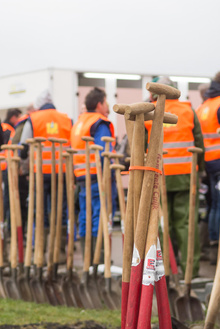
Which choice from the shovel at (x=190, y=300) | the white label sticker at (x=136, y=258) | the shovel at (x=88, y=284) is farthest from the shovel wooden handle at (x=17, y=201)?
the white label sticker at (x=136, y=258)

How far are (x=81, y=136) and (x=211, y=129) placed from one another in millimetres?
1262

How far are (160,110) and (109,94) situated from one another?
9.72 meters

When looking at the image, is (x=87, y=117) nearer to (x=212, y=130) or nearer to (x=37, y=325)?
(x=212, y=130)

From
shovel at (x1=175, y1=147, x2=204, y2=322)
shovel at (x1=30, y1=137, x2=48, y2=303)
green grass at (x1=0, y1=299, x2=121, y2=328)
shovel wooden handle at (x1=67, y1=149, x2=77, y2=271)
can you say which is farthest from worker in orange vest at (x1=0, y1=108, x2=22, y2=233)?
shovel at (x1=175, y1=147, x2=204, y2=322)

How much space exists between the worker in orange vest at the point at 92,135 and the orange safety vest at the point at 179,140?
2.29 ft

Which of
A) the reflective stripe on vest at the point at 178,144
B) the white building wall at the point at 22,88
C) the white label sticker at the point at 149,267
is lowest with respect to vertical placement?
the white label sticker at the point at 149,267

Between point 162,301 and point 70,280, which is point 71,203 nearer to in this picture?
point 70,280

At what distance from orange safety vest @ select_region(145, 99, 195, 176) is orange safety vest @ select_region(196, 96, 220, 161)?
0.43 metres

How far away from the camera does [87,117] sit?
20.6 feet

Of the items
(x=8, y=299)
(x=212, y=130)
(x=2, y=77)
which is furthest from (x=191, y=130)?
(x=2, y=77)

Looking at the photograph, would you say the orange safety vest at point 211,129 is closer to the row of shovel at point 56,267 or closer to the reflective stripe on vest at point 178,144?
the reflective stripe on vest at point 178,144

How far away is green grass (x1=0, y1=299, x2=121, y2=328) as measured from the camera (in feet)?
14.8

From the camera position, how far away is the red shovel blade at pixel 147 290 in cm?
240

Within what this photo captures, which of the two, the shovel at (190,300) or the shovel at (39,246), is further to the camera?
the shovel at (39,246)
